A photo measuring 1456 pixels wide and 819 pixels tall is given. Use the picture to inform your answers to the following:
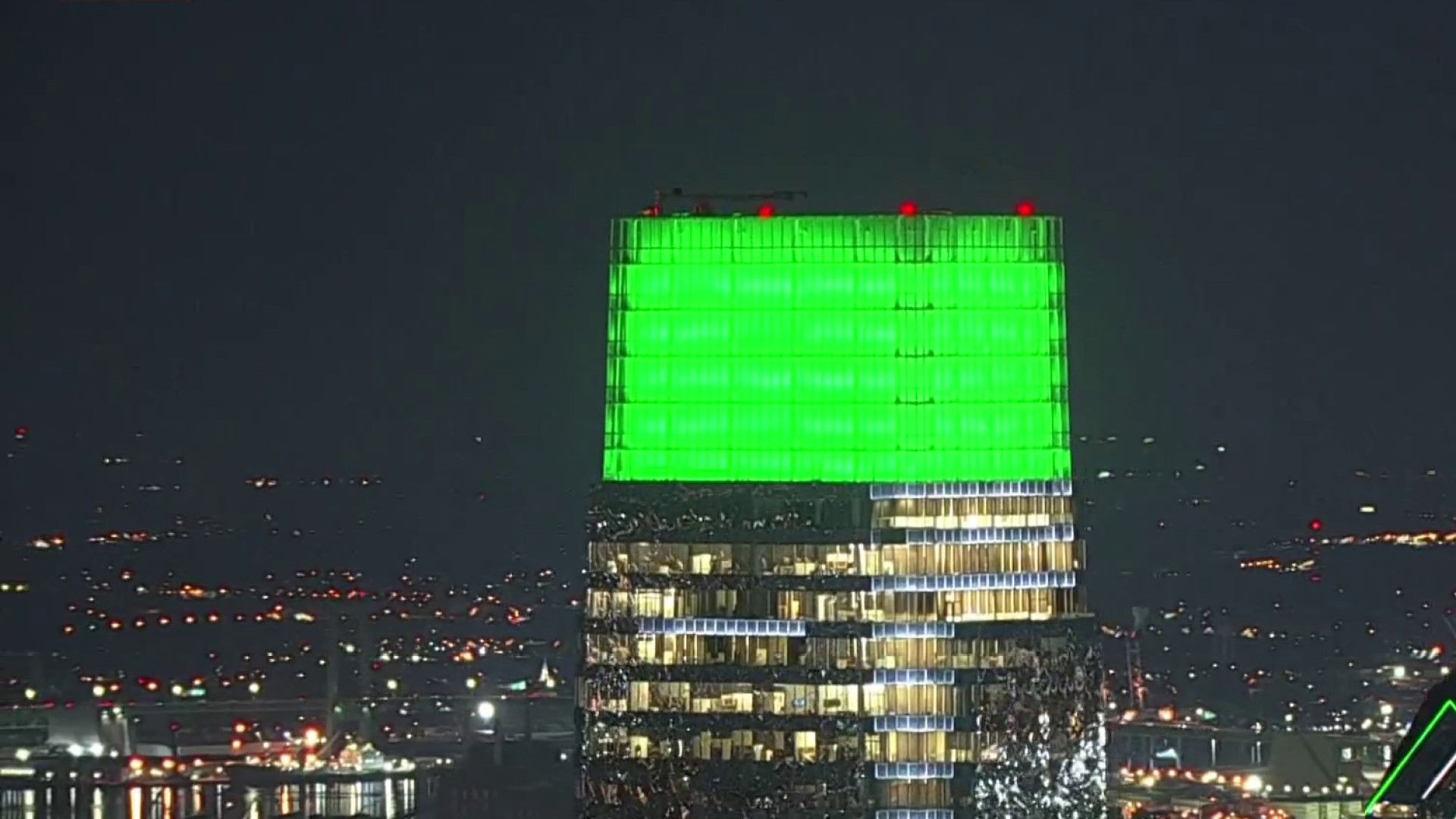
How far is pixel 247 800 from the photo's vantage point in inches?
6973

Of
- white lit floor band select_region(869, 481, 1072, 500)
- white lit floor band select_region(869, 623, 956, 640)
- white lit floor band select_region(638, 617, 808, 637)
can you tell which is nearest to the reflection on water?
white lit floor band select_region(638, 617, 808, 637)

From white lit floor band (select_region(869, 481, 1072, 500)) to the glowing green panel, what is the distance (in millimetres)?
336

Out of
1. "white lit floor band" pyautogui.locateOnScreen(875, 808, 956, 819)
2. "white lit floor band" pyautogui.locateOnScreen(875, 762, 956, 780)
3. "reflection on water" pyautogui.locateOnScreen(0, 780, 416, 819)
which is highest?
"white lit floor band" pyautogui.locateOnScreen(875, 762, 956, 780)

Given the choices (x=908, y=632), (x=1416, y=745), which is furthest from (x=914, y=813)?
(x=1416, y=745)

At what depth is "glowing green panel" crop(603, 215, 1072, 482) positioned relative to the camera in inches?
4092

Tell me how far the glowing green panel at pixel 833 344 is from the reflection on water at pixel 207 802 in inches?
2706

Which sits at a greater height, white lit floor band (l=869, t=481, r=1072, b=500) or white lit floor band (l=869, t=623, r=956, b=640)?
white lit floor band (l=869, t=481, r=1072, b=500)

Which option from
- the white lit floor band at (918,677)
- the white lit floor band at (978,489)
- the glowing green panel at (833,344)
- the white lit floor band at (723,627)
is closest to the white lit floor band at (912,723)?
the white lit floor band at (918,677)

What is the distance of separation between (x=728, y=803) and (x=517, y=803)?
234 feet

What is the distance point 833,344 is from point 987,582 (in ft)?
35.4

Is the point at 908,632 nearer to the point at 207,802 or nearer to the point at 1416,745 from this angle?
the point at 1416,745

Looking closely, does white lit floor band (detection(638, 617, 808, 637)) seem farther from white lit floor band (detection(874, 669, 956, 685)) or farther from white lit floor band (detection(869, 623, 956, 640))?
white lit floor band (detection(874, 669, 956, 685))

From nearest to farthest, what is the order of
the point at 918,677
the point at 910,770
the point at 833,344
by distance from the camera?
1. the point at 910,770
2. the point at 918,677
3. the point at 833,344

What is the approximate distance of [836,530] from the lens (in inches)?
4058
